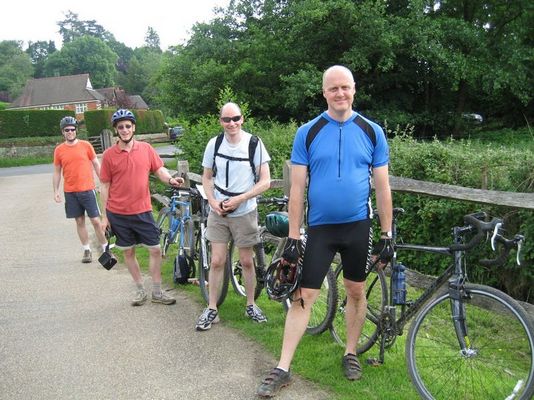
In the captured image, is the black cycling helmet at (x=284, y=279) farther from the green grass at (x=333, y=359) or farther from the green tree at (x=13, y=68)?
the green tree at (x=13, y=68)

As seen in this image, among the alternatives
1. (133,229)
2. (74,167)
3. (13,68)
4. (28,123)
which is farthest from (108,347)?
(13,68)

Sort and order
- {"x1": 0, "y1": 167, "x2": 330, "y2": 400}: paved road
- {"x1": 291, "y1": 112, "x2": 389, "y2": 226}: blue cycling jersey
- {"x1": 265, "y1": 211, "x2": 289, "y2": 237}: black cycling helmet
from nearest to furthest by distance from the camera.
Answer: {"x1": 291, "y1": 112, "x2": 389, "y2": 226}: blue cycling jersey, {"x1": 0, "y1": 167, "x2": 330, "y2": 400}: paved road, {"x1": 265, "y1": 211, "x2": 289, "y2": 237}: black cycling helmet

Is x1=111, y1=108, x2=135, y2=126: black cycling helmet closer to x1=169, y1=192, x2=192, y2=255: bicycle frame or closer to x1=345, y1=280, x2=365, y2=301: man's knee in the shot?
x1=169, y1=192, x2=192, y2=255: bicycle frame

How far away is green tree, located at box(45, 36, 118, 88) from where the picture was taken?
356 ft

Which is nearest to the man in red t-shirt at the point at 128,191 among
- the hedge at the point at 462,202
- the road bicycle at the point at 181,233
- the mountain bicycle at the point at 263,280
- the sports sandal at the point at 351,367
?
the road bicycle at the point at 181,233

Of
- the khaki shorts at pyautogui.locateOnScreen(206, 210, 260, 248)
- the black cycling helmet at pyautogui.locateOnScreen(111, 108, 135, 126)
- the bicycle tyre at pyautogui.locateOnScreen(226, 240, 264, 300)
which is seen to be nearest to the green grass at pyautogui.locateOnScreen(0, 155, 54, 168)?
the black cycling helmet at pyautogui.locateOnScreen(111, 108, 135, 126)

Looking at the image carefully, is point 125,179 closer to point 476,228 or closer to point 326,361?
point 326,361

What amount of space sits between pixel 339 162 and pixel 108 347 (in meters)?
2.60

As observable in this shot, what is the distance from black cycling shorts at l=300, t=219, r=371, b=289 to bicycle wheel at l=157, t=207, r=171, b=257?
4.22m

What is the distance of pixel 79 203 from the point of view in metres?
7.58

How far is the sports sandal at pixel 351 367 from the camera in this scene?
354 centimetres

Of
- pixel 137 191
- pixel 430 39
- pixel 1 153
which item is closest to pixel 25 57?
pixel 1 153

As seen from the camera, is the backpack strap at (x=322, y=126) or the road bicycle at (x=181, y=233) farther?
the road bicycle at (x=181, y=233)

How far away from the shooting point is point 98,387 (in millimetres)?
3691
